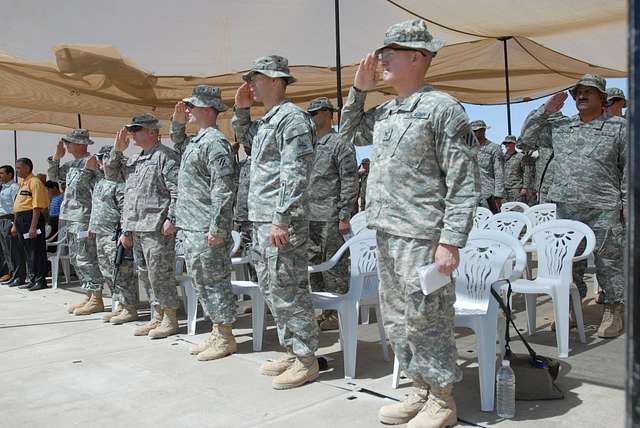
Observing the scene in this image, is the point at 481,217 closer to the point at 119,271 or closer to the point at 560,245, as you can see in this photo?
the point at 560,245

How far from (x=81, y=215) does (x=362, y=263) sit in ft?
13.0

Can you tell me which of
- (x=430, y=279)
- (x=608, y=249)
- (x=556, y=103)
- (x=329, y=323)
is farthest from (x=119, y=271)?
(x=608, y=249)

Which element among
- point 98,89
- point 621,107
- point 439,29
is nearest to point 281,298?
point 621,107

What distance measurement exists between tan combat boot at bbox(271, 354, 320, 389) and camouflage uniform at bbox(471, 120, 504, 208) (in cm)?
477

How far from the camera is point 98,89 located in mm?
7145

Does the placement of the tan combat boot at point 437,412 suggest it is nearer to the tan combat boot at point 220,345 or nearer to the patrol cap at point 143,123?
the tan combat boot at point 220,345

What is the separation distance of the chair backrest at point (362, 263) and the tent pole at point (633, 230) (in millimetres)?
2866

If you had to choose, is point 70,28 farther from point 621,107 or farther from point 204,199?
point 621,107

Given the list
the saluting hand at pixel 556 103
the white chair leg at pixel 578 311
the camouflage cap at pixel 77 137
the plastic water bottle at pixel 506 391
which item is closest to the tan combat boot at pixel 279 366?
the plastic water bottle at pixel 506 391

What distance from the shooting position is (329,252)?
4816mm

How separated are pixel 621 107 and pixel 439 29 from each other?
296 cm

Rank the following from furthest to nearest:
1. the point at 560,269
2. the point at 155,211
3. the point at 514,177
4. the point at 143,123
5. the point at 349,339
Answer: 1. the point at 514,177
2. the point at 143,123
3. the point at 155,211
4. the point at 560,269
5. the point at 349,339

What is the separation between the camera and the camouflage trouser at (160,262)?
4754 millimetres

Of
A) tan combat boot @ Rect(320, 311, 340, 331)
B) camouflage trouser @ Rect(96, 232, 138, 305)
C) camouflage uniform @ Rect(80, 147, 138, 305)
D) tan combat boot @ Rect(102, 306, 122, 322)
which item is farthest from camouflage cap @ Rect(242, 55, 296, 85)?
tan combat boot @ Rect(102, 306, 122, 322)
